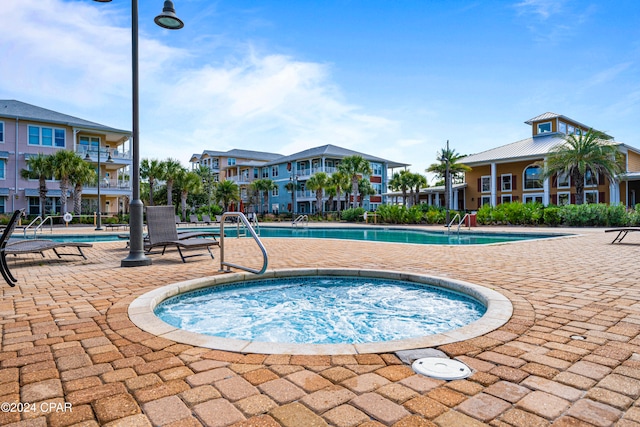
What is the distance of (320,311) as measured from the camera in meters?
4.72

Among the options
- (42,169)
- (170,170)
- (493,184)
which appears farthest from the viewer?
(170,170)

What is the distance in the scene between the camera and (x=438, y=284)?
523cm

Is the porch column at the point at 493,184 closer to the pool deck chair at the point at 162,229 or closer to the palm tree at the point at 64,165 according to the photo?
the pool deck chair at the point at 162,229

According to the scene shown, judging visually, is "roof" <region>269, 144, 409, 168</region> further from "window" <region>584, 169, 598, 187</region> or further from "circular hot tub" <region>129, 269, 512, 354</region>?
"circular hot tub" <region>129, 269, 512, 354</region>

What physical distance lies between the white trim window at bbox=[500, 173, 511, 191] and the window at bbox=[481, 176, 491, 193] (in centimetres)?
109

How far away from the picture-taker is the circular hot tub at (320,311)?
9.76 feet

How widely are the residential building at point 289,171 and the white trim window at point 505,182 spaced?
600 inches

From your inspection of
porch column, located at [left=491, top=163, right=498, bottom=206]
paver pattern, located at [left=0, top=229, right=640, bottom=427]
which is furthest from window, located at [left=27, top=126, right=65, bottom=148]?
porch column, located at [left=491, top=163, right=498, bottom=206]

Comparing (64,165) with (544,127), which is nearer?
(64,165)

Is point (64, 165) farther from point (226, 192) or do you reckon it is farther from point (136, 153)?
point (136, 153)

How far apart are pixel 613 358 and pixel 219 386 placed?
8.30 feet

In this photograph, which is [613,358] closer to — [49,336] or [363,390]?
[363,390]

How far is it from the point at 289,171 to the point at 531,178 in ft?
90.8

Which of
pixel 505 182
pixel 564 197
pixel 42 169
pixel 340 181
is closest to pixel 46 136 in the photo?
pixel 42 169
